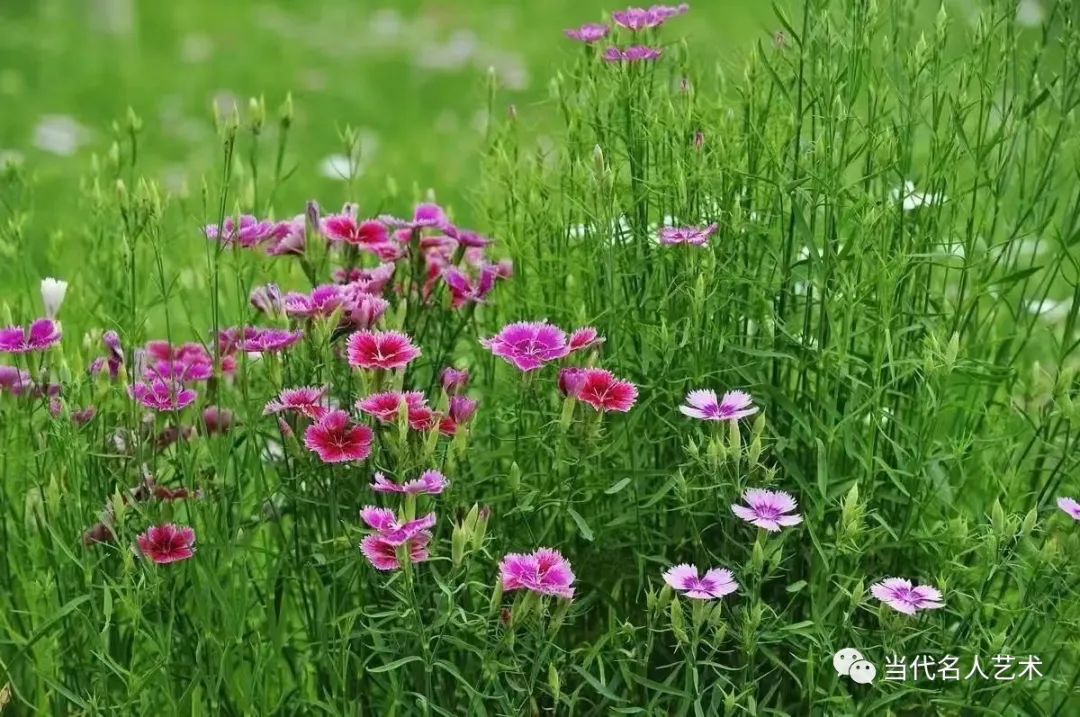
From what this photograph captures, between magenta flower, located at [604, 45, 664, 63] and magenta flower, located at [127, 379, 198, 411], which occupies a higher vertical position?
magenta flower, located at [604, 45, 664, 63]

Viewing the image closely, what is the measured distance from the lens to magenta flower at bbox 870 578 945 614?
5.78 feet

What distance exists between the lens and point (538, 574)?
1749 mm

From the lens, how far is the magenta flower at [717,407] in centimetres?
178

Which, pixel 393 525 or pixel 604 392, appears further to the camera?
pixel 604 392

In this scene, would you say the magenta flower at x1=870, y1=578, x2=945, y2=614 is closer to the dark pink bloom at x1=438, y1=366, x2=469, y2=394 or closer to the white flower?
the dark pink bloom at x1=438, y1=366, x2=469, y2=394

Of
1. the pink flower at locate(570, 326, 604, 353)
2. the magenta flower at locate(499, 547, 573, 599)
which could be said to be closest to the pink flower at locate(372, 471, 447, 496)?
the magenta flower at locate(499, 547, 573, 599)

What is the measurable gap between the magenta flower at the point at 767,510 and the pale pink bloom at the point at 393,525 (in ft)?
1.23

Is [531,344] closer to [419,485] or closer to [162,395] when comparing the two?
[419,485]

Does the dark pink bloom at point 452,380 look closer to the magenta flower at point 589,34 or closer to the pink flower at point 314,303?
the pink flower at point 314,303

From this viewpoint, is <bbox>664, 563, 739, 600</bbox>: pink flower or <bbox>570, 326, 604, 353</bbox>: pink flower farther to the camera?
<bbox>570, 326, 604, 353</bbox>: pink flower

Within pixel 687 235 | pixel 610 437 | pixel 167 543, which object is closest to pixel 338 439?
pixel 167 543

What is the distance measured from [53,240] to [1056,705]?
5.84 ft

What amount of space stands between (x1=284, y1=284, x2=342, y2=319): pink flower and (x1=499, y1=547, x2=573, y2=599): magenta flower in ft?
1.38

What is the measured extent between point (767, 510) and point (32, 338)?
3.39ft
